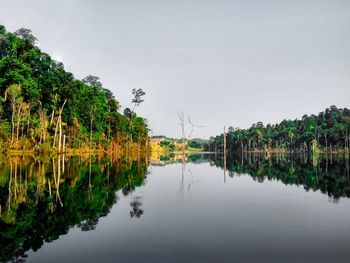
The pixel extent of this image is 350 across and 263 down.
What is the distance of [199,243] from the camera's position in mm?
6172

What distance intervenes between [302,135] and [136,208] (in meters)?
134

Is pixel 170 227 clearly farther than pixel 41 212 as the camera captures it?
No

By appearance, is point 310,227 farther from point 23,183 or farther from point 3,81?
point 3,81

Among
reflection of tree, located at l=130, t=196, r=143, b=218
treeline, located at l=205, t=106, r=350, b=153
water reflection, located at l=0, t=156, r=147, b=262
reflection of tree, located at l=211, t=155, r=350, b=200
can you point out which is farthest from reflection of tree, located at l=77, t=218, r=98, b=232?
treeline, located at l=205, t=106, r=350, b=153

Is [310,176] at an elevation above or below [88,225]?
above

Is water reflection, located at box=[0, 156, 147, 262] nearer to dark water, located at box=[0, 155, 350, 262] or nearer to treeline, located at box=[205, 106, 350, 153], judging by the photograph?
dark water, located at box=[0, 155, 350, 262]

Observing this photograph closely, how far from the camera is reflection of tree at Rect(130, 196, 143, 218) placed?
8.98m

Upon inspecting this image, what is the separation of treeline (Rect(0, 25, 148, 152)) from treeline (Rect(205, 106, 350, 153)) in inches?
2833

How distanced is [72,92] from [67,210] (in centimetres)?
4747

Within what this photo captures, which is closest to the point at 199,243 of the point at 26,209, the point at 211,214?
the point at 211,214

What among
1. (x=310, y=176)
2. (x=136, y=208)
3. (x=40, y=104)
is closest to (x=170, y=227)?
(x=136, y=208)

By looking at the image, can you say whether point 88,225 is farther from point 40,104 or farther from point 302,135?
point 302,135

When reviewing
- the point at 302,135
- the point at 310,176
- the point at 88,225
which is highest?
the point at 302,135

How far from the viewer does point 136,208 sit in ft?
32.7
